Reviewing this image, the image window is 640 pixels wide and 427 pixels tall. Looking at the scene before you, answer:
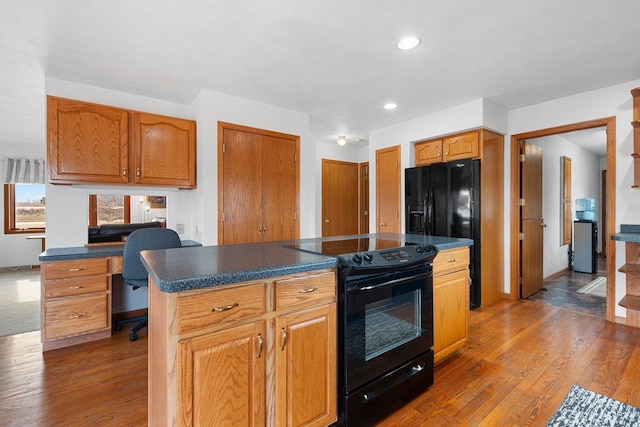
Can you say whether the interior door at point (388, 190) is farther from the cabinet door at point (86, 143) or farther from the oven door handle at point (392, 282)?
the cabinet door at point (86, 143)

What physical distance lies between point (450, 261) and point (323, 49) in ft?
6.17

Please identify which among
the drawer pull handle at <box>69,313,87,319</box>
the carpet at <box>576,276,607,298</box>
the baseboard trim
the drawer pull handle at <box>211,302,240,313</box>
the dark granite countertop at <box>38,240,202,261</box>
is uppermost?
the dark granite countertop at <box>38,240,202,261</box>

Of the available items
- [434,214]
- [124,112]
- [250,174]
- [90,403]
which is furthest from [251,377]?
[434,214]

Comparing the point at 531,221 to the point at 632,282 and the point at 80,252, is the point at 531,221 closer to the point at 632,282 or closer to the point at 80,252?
the point at 632,282

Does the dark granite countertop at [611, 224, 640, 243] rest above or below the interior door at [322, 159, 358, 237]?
below

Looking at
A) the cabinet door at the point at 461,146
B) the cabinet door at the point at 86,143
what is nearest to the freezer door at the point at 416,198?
the cabinet door at the point at 461,146

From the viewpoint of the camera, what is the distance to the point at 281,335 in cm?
135

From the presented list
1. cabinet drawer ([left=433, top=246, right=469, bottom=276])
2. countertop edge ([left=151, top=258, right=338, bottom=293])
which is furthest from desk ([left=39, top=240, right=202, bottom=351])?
cabinet drawer ([left=433, top=246, right=469, bottom=276])

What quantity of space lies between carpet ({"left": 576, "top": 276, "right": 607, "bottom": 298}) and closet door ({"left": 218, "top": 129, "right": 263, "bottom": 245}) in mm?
4375

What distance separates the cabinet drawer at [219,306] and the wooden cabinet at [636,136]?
3.61 meters

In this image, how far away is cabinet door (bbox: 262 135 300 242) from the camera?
355 cm

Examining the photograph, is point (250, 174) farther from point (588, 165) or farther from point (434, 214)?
point (588, 165)

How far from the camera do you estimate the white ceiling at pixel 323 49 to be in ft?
6.26

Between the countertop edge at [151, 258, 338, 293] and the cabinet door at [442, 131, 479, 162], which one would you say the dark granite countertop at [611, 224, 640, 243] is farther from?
the countertop edge at [151, 258, 338, 293]
